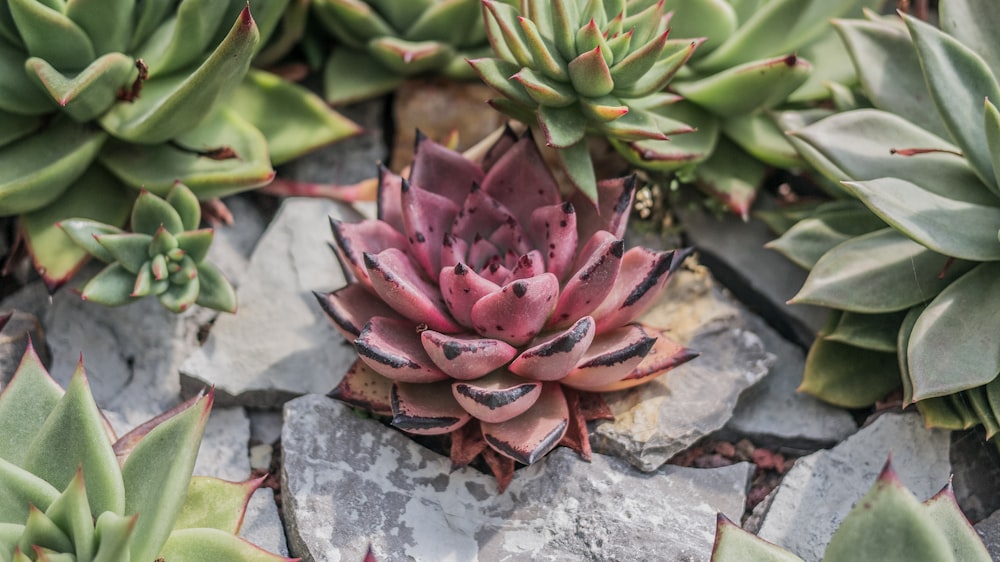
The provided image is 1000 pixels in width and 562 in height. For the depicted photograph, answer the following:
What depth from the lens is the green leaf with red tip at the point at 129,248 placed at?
7.11 ft

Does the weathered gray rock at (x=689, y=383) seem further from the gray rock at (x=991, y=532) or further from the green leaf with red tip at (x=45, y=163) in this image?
the green leaf with red tip at (x=45, y=163)

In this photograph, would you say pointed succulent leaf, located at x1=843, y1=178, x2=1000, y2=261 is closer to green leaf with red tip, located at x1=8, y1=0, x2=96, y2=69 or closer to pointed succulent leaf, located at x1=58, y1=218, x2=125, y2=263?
pointed succulent leaf, located at x1=58, y1=218, x2=125, y2=263

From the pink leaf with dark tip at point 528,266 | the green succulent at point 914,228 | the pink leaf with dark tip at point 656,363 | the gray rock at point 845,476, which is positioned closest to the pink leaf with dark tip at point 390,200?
the pink leaf with dark tip at point 528,266

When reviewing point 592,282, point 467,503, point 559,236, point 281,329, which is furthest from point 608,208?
point 281,329

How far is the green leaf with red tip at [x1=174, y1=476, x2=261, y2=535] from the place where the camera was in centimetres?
194

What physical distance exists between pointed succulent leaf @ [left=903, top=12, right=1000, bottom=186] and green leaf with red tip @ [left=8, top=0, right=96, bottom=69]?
1977mm

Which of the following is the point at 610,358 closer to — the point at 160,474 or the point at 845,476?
the point at 845,476

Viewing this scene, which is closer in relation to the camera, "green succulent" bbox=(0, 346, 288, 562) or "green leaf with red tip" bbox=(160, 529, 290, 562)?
"green succulent" bbox=(0, 346, 288, 562)

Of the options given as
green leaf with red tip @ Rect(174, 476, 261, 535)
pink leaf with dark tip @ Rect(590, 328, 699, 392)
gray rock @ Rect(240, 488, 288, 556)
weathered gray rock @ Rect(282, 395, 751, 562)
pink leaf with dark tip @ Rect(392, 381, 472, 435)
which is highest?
pink leaf with dark tip @ Rect(590, 328, 699, 392)

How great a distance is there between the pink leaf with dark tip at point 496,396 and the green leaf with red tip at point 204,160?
812mm

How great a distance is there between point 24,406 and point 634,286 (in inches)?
53.3

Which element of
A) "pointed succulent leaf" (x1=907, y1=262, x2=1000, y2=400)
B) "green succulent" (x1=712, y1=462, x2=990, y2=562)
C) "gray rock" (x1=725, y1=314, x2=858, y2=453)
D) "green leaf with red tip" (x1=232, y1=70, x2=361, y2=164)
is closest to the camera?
"green succulent" (x1=712, y1=462, x2=990, y2=562)

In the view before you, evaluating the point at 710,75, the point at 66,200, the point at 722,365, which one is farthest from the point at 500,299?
the point at 66,200

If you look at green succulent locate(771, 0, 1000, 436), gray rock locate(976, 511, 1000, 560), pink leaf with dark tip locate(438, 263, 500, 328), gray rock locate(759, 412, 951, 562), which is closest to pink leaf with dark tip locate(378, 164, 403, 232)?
pink leaf with dark tip locate(438, 263, 500, 328)
